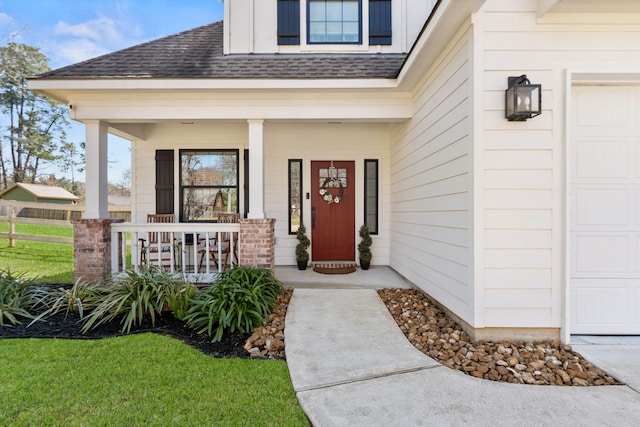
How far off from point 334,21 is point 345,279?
14.5 feet

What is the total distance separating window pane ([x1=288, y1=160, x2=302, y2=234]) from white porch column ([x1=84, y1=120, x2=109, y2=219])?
2957 mm

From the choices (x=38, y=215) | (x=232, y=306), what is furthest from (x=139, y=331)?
(x=38, y=215)

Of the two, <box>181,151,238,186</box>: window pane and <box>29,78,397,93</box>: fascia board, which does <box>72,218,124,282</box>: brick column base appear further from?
<box>181,151,238,186</box>: window pane

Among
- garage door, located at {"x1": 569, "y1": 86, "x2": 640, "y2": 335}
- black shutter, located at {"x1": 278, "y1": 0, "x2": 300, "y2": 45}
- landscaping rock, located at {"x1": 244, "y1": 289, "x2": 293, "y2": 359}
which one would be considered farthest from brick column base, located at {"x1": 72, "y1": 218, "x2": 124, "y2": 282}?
garage door, located at {"x1": 569, "y1": 86, "x2": 640, "y2": 335}

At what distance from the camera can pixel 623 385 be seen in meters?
2.23

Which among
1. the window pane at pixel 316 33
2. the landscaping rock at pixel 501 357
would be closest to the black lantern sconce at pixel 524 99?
the landscaping rock at pixel 501 357

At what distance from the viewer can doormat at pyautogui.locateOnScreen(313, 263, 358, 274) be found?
5523 mm

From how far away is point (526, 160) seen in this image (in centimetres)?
285

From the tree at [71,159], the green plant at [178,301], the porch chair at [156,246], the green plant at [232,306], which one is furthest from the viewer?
the tree at [71,159]

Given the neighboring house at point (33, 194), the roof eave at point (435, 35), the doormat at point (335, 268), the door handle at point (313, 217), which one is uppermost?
the roof eave at point (435, 35)

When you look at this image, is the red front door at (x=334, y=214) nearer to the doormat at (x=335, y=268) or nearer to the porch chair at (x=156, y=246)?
the doormat at (x=335, y=268)

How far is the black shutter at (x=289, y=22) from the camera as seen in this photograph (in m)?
5.53

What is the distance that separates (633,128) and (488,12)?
1715 mm

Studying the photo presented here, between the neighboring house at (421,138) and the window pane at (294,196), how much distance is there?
1.1 inches
